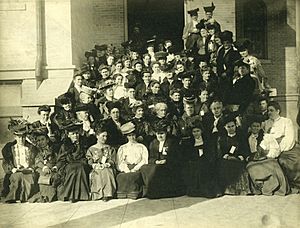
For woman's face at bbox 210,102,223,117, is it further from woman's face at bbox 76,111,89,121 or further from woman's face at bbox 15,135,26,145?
woman's face at bbox 15,135,26,145

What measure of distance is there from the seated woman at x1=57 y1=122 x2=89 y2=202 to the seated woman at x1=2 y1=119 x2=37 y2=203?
17 cm

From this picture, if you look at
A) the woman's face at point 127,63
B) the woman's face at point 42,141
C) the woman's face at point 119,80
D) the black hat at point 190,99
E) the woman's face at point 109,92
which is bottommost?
the woman's face at point 42,141

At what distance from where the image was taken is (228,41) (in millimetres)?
2984

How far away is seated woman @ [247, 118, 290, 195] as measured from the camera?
9.52 feet

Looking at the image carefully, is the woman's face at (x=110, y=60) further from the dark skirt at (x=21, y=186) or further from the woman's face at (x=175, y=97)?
the dark skirt at (x=21, y=186)

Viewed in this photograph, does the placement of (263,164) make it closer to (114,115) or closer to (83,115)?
(114,115)

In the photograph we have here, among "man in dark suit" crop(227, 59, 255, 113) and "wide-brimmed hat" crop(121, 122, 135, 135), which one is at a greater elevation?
"man in dark suit" crop(227, 59, 255, 113)

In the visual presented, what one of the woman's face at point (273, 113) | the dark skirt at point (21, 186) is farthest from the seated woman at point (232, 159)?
the dark skirt at point (21, 186)

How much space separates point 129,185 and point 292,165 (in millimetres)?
1028

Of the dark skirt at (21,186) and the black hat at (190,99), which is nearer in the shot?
the dark skirt at (21,186)

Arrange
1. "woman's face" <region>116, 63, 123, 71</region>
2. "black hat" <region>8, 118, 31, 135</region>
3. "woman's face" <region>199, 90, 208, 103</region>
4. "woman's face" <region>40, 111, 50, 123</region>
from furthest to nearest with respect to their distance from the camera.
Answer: "woman's face" <region>116, 63, 123, 71</region>
"woman's face" <region>199, 90, 208, 103</region>
"woman's face" <region>40, 111, 50, 123</region>
"black hat" <region>8, 118, 31, 135</region>

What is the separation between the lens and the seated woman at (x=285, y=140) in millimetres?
2869

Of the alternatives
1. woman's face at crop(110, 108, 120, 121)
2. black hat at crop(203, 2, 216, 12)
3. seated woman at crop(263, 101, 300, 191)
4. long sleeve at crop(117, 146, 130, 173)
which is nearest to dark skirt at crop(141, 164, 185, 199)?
long sleeve at crop(117, 146, 130, 173)

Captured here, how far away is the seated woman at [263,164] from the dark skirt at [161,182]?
47 centimetres
